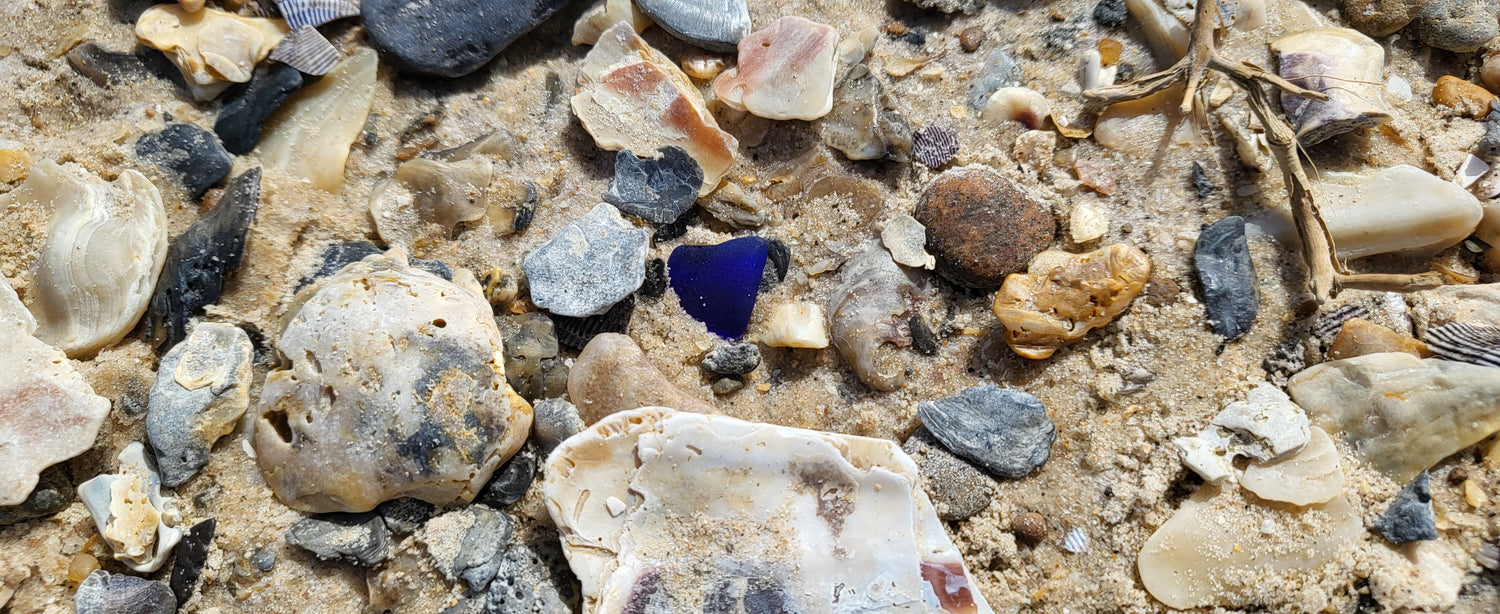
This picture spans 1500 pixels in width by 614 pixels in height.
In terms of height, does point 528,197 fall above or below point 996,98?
below

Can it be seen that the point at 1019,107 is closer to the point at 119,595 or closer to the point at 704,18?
the point at 704,18

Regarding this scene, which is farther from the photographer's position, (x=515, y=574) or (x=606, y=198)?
(x=606, y=198)

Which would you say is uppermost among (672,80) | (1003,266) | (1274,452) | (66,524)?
(672,80)

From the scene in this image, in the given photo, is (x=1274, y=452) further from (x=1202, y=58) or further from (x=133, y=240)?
(x=133, y=240)

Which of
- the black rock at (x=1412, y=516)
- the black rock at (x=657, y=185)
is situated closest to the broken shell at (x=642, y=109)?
the black rock at (x=657, y=185)

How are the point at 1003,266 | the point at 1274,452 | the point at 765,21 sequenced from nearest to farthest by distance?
the point at 1274,452, the point at 1003,266, the point at 765,21

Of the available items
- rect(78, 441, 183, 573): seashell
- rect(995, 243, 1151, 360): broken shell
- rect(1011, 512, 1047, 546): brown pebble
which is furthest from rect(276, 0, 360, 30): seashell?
rect(1011, 512, 1047, 546): brown pebble

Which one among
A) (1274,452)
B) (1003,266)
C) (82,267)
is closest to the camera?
(1274,452)

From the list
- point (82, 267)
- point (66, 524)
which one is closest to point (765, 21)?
point (82, 267)
